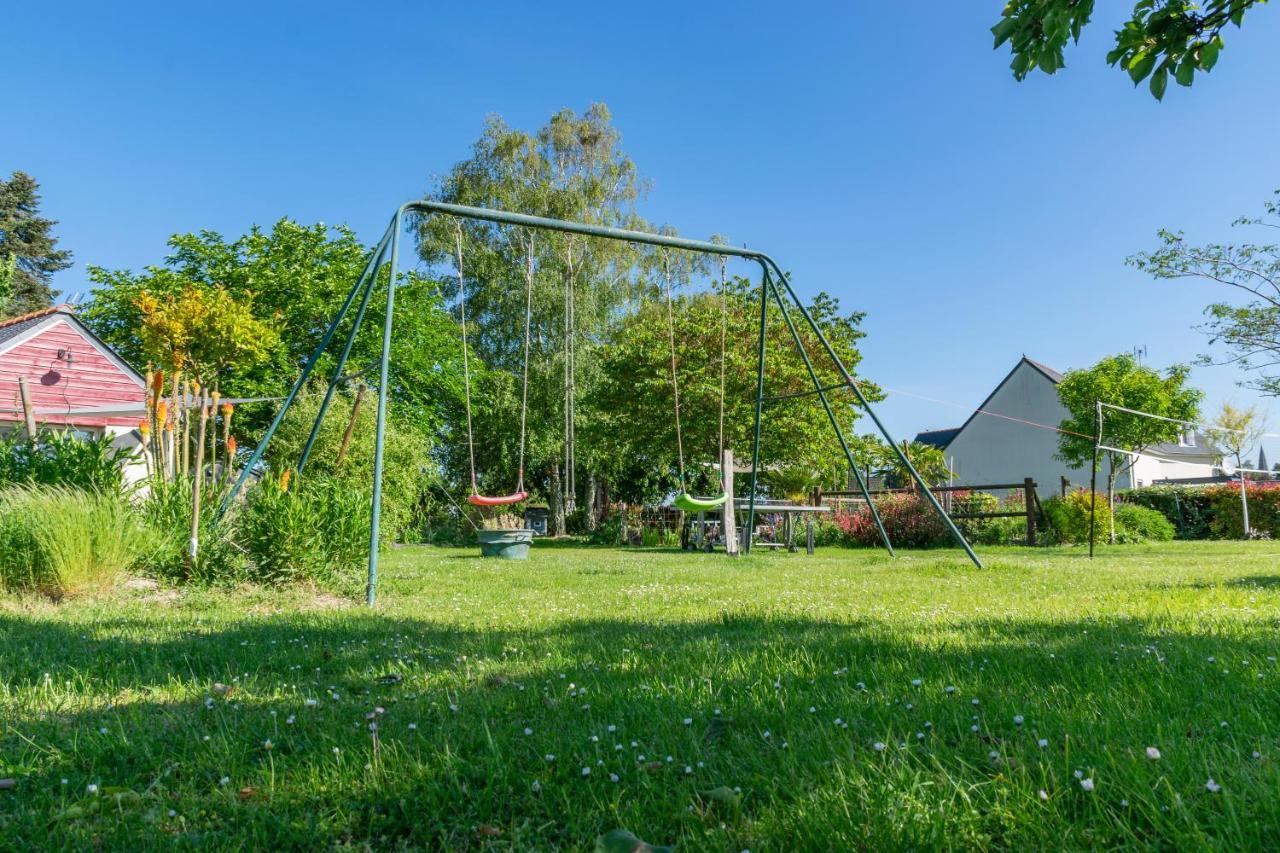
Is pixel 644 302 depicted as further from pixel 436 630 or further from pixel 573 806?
pixel 573 806

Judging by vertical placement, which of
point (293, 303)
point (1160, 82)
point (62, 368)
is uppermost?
point (293, 303)

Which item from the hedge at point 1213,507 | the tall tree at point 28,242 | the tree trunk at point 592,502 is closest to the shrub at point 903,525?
the hedge at point 1213,507

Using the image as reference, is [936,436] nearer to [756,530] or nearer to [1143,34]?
[756,530]

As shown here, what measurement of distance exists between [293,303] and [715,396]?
14533mm

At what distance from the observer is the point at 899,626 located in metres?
4.54

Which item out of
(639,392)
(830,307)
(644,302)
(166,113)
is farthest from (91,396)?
(830,307)

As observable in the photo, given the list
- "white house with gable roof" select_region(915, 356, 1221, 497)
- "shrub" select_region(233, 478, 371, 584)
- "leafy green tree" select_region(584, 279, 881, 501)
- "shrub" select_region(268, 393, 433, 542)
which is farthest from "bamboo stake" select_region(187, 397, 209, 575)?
"white house with gable roof" select_region(915, 356, 1221, 497)

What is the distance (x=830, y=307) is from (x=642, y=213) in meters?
8.04

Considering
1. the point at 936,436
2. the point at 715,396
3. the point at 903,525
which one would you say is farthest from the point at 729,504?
the point at 936,436

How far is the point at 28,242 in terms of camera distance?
125ft

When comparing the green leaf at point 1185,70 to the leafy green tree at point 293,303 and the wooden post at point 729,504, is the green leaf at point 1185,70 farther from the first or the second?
the leafy green tree at point 293,303

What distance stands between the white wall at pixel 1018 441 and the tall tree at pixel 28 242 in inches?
1708

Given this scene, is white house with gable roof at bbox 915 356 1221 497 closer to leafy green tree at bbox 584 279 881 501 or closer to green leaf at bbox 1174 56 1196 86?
leafy green tree at bbox 584 279 881 501

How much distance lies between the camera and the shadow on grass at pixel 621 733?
1.84 metres
